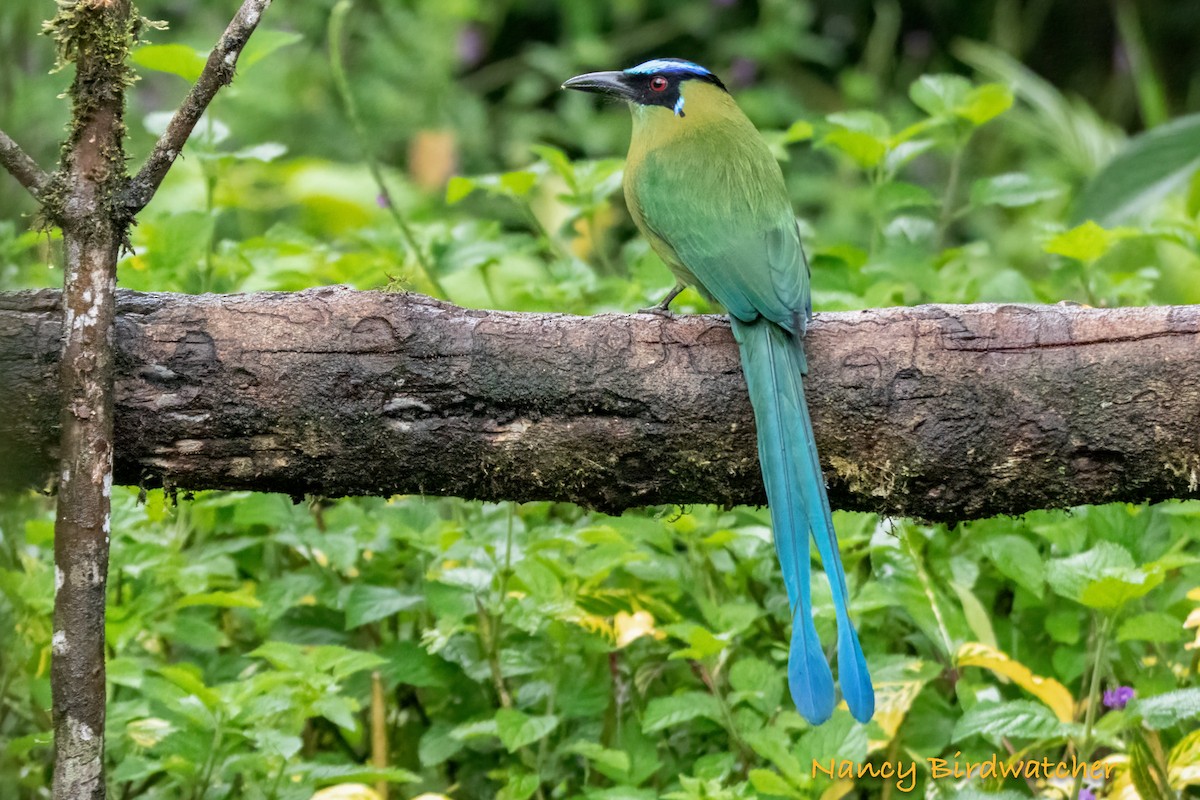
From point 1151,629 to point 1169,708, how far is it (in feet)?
0.76

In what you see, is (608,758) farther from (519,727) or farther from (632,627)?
(632,627)

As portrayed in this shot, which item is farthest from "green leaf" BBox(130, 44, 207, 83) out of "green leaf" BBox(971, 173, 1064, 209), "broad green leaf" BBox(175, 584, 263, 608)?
"green leaf" BBox(971, 173, 1064, 209)

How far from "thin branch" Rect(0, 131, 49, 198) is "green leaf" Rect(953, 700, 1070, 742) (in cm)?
146

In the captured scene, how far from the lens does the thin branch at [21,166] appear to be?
64.6 inches

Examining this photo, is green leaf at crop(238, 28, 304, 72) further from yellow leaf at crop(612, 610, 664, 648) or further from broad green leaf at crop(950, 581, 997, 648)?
broad green leaf at crop(950, 581, 997, 648)

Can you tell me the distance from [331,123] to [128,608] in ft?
13.3

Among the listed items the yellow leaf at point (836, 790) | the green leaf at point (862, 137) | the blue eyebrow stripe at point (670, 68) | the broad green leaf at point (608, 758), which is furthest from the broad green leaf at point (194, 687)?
the green leaf at point (862, 137)

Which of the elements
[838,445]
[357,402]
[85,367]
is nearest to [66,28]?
[85,367]

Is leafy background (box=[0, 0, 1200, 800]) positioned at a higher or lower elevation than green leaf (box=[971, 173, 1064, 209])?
lower

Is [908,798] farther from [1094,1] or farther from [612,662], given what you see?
[1094,1]

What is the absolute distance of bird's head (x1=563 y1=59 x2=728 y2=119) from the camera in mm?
2561

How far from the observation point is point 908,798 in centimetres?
223

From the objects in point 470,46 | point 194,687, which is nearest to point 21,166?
point 194,687

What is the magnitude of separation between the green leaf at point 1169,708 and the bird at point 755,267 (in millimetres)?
435
